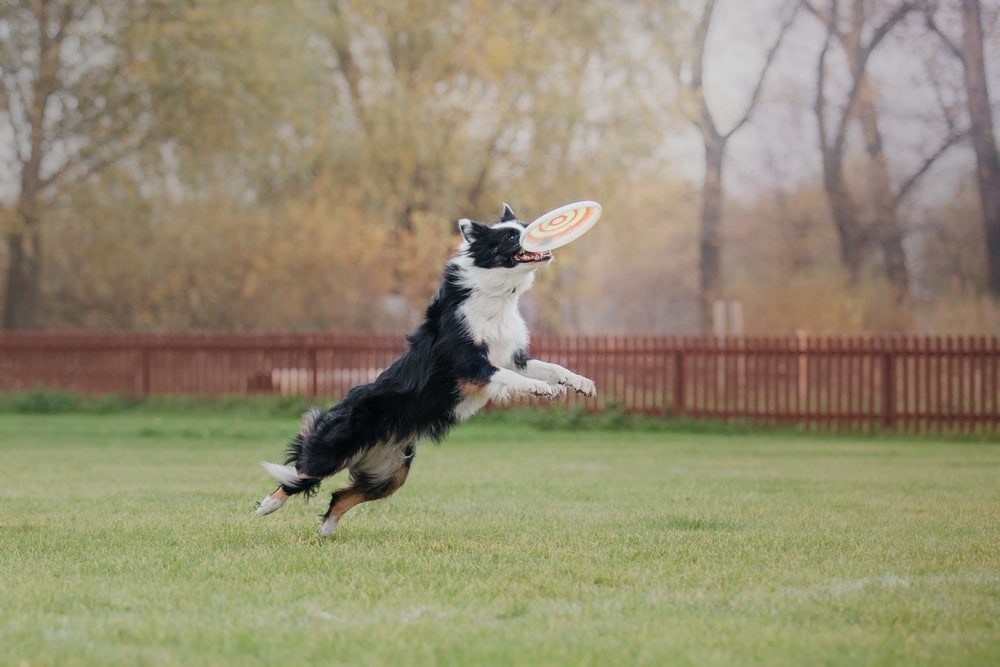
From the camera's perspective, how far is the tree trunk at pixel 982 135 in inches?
1166

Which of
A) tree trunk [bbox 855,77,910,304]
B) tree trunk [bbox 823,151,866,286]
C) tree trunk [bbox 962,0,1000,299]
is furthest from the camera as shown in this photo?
tree trunk [bbox 823,151,866,286]

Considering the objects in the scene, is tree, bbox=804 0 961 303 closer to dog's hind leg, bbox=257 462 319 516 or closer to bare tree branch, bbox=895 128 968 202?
bare tree branch, bbox=895 128 968 202

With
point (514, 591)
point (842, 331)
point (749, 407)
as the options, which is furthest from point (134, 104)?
point (514, 591)

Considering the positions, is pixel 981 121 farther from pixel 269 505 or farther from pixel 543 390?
pixel 269 505

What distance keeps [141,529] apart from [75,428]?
40.2 feet

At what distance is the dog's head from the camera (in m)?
7.83

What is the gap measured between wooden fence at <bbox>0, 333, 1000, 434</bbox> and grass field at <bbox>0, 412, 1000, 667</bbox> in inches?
294

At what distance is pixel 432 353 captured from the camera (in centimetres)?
785

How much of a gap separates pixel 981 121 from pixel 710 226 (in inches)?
332

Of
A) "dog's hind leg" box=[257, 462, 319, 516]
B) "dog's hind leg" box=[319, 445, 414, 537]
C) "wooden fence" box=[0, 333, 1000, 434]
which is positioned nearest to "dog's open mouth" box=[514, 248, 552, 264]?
"dog's hind leg" box=[319, 445, 414, 537]

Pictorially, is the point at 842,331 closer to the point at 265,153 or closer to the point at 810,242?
the point at 810,242

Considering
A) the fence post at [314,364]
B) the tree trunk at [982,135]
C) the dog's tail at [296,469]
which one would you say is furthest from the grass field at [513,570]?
the tree trunk at [982,135]

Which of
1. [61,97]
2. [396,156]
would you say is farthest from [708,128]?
[61,97]

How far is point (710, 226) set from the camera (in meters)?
36.2
